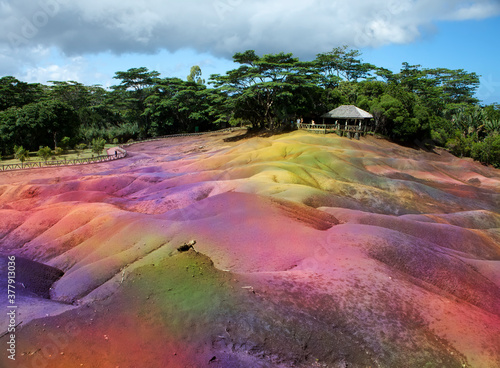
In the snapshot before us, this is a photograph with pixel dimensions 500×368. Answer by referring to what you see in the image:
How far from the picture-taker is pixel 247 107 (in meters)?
53.4

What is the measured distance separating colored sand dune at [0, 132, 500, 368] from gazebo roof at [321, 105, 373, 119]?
2976 cm

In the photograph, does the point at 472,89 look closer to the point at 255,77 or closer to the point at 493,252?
the point at 255,77

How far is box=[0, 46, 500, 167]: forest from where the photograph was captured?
48.1 m

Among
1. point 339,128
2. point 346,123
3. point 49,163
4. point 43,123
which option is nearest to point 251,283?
point 49,163

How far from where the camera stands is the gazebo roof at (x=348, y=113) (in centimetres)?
4872

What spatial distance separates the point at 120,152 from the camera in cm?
4747

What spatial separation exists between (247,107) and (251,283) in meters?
46.2

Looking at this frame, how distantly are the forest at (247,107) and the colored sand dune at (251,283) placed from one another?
102 ft

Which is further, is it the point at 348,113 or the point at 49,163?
the point at 348,113

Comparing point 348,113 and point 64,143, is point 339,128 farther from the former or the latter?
point 64,143

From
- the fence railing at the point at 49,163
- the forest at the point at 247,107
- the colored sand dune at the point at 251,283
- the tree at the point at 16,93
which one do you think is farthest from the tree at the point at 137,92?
the colored sand dune at the point at 251,283
